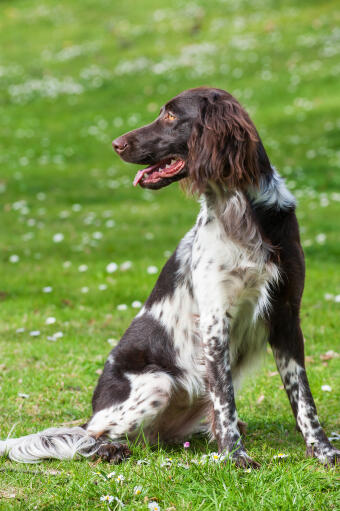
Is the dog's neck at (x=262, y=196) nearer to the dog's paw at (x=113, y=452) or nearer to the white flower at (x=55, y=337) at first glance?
the dog's paw at (x=113, y=452)

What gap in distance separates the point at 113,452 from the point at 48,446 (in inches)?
14.7

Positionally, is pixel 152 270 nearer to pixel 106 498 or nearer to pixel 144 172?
pixel 144 172

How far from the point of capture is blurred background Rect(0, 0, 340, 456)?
6.46 metres

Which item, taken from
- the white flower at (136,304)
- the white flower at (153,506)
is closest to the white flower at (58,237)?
the white flower at (136,304)

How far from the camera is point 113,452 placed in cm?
403

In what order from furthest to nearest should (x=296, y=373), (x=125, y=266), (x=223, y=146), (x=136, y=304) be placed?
(x=125, y=266) → (x=136, y=304) → (x=296, y=373) → (x=223, y=146)

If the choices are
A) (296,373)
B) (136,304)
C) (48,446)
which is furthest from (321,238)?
(48,446)

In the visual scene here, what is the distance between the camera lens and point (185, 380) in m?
4.21

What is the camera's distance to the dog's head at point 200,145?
371 cm

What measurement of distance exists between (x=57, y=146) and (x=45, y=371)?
12089mm

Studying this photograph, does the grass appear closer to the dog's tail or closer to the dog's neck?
the dog's tail

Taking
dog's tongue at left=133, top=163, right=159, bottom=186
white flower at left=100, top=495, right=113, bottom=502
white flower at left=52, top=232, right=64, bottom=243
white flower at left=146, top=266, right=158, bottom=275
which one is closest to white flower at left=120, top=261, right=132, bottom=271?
white flower at left=146, top=266, right=158, bottom=275

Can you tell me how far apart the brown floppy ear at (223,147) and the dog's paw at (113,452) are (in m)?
1.58

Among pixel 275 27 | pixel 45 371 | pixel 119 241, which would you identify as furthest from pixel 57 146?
pixel 45 371
